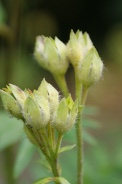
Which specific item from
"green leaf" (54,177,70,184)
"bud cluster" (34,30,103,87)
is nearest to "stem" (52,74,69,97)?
"bud cluster" (34,30,103,87)

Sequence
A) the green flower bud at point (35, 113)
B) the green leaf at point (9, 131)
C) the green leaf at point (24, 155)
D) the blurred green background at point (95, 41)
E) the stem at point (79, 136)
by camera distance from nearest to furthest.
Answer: the green flower bud at point (35, 113) < the stem at point (79, 136) < the green leaf at point (24, 155) < the green leaf at point (9, 131) < the blurred green background at point (95, 41)

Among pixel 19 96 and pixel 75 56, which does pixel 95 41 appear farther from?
pixel 19 96

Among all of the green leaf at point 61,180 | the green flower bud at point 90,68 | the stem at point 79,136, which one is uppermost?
the green flower bud at point 90,68

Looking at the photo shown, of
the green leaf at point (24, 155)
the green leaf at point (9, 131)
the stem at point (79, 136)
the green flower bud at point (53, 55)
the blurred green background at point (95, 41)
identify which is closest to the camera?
the stem at point (79, 136)

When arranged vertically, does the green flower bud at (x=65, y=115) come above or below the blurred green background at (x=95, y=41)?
below

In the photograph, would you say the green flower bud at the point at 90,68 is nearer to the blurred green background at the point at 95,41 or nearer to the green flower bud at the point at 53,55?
the green flower bud at the point at 53,55

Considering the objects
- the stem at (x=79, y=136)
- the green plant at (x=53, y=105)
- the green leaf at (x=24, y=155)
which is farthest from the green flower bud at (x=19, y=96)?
the green leaf at (x=24, y=155)

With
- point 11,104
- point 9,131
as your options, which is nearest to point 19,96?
point 11,104

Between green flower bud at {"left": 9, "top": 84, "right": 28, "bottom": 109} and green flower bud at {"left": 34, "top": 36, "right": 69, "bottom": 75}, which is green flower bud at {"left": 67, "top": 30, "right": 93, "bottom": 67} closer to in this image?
green flower bud at {"left": 34, "top": 36, "right": 69, "bottom": 75}
